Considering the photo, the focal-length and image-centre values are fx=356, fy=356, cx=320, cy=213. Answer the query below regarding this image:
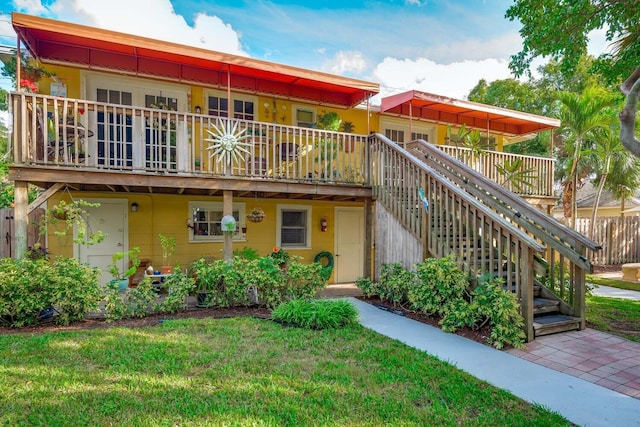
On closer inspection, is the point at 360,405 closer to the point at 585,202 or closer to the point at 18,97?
the point at 18,97

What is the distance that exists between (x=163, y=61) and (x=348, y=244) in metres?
6.13

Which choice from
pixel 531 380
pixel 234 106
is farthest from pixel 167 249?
pixel 531 380

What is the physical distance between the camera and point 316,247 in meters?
9.27

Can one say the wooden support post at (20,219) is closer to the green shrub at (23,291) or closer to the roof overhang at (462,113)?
the green shrub at (23,291)

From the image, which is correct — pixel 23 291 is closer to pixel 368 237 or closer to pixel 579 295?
pixel 368 237

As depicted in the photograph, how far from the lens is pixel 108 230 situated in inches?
294

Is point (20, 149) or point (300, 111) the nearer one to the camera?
point (20, 149)

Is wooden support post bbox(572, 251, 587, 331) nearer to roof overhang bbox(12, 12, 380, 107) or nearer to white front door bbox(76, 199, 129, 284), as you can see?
roof overhang bbox(12, 12, 380, 107)

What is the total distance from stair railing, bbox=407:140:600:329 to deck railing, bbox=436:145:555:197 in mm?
1800

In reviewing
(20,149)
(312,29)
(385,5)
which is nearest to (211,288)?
(20,149)

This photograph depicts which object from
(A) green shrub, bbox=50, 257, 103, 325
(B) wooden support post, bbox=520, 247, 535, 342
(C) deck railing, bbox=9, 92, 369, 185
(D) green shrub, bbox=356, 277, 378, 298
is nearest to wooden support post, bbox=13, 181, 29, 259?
(C) deck railing, bbox=9, 92, 369, 185

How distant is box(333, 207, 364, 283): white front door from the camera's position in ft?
31.3

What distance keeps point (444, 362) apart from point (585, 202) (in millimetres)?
21742

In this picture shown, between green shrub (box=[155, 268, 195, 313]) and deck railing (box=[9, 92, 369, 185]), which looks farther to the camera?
green shrub (box=[155, 268, 195, 313])
